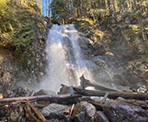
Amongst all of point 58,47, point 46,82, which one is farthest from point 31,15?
point 46,82

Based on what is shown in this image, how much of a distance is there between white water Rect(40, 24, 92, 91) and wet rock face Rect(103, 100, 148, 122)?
28.8 ft

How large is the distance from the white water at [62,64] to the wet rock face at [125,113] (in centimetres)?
879

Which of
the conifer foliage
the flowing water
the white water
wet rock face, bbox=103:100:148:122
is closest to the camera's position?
wet rock face, bbox=103:100:148:122

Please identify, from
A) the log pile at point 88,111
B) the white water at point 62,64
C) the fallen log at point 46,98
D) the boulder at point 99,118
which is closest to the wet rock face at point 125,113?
the log pile at point 88,111

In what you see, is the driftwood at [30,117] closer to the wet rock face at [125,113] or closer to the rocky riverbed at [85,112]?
the rocky riverbed at [85,112]

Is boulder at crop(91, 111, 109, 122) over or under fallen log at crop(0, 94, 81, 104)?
over

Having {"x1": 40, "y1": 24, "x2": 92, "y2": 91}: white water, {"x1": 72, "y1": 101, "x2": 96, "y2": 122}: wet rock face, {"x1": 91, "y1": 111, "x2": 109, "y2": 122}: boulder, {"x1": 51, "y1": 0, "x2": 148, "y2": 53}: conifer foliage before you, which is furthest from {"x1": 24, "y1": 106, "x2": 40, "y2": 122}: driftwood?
{"x1": 51, "y1": 0, "x2": 148, "y2": 53}: conifer foliage

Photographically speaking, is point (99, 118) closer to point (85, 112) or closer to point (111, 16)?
point (85, 112)

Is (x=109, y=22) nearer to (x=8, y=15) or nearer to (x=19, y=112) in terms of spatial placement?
(x=8, y=15)

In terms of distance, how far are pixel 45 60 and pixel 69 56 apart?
4.04 metres

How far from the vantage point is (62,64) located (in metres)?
13.6

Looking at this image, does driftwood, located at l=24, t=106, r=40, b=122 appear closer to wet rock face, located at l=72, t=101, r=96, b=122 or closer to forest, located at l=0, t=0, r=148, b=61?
wet rock face, located at l=72, t=101, r=96, b=122

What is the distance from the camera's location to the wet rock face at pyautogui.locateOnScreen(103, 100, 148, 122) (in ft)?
7.77

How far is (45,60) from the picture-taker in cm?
1317
